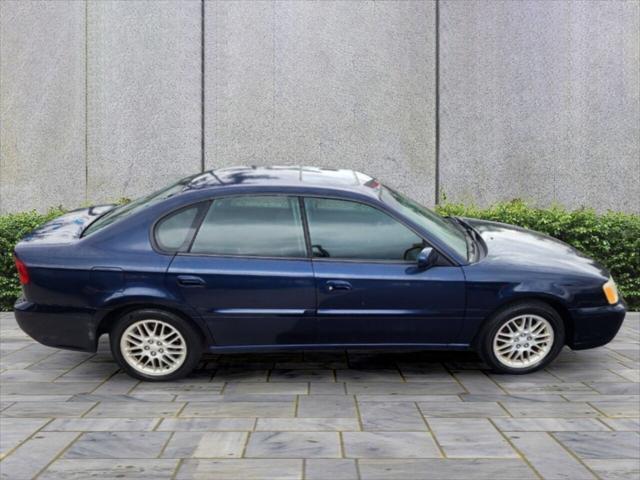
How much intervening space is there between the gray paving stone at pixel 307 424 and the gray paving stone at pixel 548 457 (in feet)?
3.05

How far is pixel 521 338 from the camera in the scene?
6020mm

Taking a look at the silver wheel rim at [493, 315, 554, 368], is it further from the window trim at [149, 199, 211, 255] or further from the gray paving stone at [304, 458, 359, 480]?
the window trim at [149, 199, 211, 255]

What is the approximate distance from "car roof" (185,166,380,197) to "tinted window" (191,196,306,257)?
0.54 feet

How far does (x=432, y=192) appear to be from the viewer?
35.1ft

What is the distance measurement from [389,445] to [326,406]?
0.83 m

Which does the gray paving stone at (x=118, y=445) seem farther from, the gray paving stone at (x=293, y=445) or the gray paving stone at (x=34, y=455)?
the gray paving stone at (x=293, y=445)

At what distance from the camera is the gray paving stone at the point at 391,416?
4.86m

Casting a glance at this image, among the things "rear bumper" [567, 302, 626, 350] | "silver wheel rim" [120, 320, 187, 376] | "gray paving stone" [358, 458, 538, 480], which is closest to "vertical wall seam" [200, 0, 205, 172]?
"silver wheel rim" [120, 320, 187, 376]

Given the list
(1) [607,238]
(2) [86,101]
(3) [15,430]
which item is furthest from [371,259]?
(2) [86,101]

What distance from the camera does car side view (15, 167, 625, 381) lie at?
18.9ft

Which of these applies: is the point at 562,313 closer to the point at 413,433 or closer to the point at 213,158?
the point at 413,433

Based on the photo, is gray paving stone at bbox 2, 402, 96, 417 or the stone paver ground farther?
gray paving stone at bbox 2, 402, 96, 417

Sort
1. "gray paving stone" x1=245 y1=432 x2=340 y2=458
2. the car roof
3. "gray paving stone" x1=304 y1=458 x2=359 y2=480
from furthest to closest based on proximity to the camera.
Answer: the car roof
"gray paving stone" x1=245 y1=432 x2=340 y2=458
"gray paving stone" x1=304 y1=458 x2=359 y2=480

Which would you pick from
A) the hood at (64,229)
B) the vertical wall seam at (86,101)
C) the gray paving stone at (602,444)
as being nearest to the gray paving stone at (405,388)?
the gray paving stone at (602,444)
